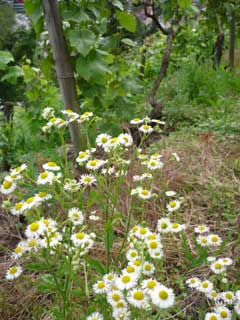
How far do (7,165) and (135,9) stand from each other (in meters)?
1.64

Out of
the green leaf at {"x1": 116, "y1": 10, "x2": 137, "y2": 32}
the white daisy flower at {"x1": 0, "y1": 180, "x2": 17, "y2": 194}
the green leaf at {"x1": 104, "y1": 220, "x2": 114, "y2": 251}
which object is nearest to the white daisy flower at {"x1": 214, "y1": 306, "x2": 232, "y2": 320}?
the green leaf at {"x1": 104, "y1": 220, "x2": 114, "y2": 251}

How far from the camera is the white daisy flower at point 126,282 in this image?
0.77m

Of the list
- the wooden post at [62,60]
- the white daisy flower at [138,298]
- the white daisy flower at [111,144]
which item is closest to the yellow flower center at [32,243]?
the white daisy flower at [138,298]

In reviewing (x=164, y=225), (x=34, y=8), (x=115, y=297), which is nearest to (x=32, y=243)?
(x=115, y=297)

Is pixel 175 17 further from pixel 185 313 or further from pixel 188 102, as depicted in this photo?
Result: pixel 185 313

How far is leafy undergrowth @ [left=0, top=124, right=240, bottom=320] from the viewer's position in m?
1.07

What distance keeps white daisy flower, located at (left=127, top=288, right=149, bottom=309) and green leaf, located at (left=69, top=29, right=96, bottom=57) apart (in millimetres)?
1188

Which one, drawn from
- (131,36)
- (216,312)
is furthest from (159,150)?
(131,36)

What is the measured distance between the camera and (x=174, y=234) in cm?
138

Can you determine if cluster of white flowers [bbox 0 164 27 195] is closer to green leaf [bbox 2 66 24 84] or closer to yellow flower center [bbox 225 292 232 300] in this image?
yellow flower center [bbox 225 292 232 300]

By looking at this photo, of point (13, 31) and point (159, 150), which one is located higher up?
point (13, 31)

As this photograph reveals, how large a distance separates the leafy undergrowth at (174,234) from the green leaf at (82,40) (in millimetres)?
618

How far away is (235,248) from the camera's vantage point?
134cm

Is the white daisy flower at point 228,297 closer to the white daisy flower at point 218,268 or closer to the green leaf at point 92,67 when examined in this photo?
the white daisy flower at point 218,268
